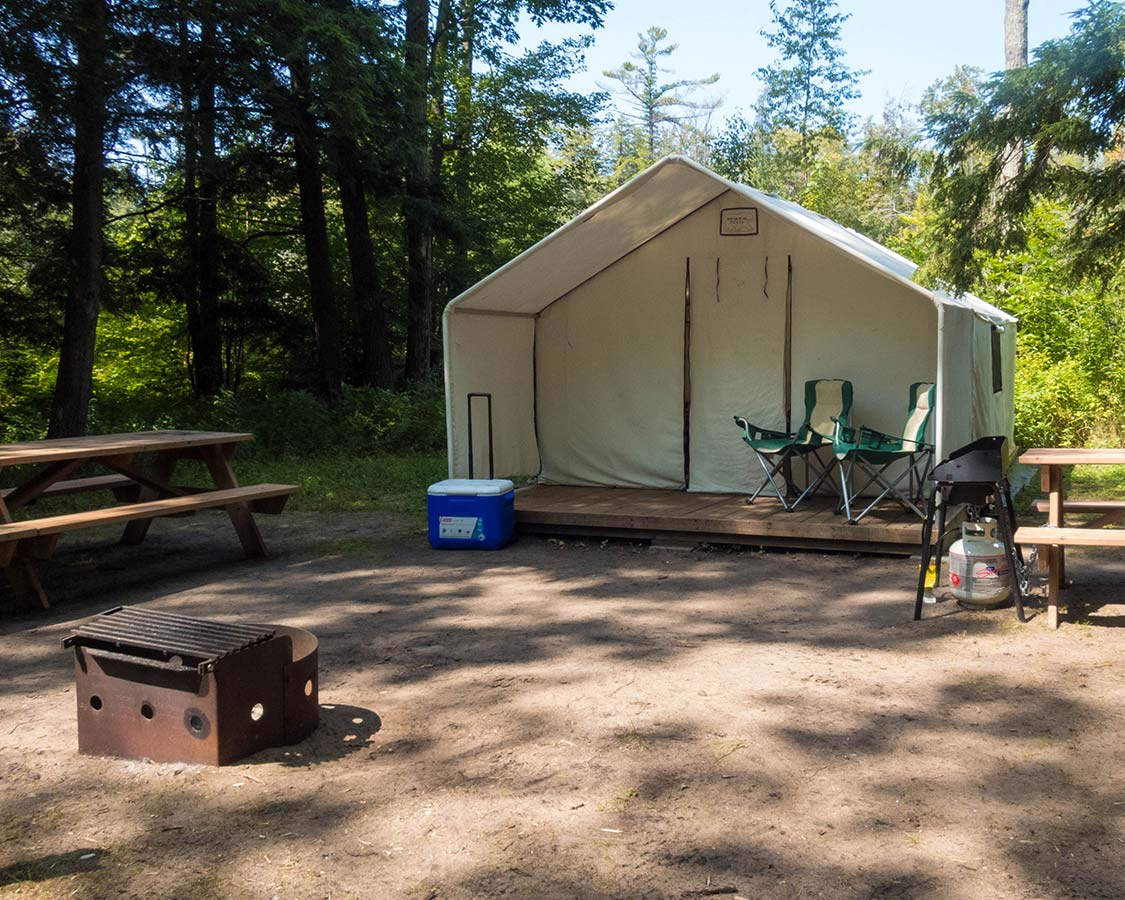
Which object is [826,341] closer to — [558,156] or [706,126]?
[558,156]

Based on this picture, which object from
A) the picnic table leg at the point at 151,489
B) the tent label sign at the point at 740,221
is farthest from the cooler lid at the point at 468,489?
the tent label sign at the point at 740,221

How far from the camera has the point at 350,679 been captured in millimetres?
3537

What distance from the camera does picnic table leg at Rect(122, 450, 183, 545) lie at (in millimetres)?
5844

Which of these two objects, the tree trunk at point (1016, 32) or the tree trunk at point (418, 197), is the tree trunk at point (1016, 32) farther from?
the tree trunk at point (418, 197)

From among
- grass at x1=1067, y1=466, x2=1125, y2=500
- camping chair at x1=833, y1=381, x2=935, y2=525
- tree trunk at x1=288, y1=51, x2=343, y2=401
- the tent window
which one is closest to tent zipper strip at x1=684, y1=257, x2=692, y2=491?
camping chair at x1=833, y1=381, x2=935, y2=525

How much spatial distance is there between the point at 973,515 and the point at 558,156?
24.8m

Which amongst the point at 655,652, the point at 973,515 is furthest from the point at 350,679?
the point at 973,515

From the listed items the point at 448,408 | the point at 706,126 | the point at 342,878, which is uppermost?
the point at 706,126

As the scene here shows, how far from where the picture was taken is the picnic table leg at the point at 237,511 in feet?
18.5

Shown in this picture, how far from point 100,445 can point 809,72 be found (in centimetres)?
2256

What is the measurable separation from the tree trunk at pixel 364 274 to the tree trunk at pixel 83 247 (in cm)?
279

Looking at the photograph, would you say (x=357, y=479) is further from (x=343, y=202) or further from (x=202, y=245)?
(x=202, y=245)

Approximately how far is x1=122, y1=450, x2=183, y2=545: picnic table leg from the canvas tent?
5.41 ft

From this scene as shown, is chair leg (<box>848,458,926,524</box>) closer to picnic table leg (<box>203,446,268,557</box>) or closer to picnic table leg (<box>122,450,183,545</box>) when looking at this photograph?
picnic table leg (<box>203,446,268,557</box>)
